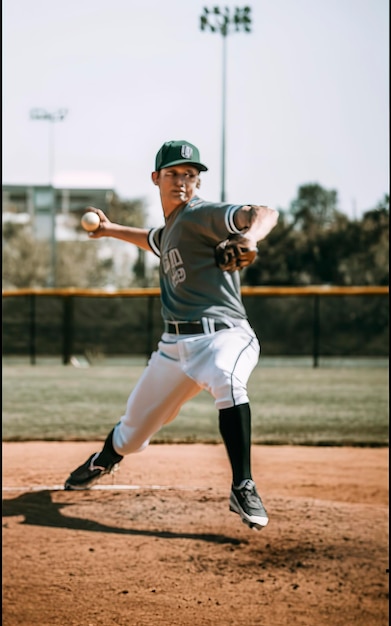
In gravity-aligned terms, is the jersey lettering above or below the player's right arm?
below

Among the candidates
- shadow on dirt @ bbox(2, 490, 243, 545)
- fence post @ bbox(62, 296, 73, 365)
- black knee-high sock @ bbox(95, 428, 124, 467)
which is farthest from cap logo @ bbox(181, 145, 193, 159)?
fence post @ bbox(62, 296, 73, 365)

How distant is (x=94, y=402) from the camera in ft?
30.9

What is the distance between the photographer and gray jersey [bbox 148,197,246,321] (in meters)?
2.51

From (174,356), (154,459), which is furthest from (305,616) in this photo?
(154,459)

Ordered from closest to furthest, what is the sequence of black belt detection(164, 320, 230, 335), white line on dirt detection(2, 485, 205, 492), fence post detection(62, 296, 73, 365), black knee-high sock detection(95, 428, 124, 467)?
black belt detection(164, 320, 230, 335) → black knee-high sock detection(95, 428, 124, 467) → white line on dirt detection(2, 485, 205, 492) → fence post detection(62, 296, 73, 365)

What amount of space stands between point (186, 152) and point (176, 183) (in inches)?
6.1

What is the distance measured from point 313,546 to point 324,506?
718 mm

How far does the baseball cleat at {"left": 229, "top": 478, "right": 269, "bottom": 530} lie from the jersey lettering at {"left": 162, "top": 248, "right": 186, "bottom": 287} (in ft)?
2.28

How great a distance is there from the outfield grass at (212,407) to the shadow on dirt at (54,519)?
223 cm

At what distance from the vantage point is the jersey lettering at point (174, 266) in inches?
107

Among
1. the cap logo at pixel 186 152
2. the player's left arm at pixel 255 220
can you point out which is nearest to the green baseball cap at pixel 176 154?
the cap logo at pixel 186 152

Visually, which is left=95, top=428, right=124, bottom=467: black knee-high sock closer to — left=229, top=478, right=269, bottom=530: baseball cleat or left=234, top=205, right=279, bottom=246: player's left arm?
left=229, top=478, right=269, bottom=530: baseball cleat

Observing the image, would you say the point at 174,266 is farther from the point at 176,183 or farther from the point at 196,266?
the point at 176,183

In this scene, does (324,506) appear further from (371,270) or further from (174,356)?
(371,270)
